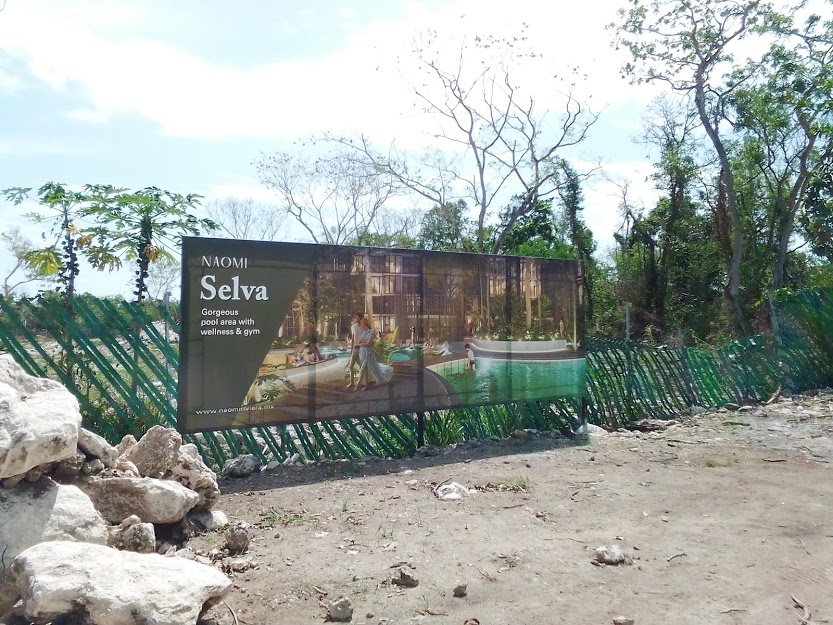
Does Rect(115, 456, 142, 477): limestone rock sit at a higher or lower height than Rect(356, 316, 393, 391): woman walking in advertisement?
lower

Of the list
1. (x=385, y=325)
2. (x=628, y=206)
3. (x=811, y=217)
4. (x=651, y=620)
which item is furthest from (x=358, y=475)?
(x=628, y=206)

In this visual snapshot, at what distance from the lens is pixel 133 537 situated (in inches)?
155

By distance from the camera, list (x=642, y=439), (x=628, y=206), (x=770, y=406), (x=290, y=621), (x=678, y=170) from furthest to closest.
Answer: (x=628, y=206) < (x=678, y=170) < (x=770, y=406) < (x=642, y=439) < (x=290, y=621)

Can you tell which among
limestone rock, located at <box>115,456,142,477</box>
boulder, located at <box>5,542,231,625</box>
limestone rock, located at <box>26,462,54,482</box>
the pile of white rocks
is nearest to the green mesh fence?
the pile of white rocks

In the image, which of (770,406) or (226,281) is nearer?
(226,281)

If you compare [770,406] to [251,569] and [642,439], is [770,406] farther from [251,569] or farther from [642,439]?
[251,569]

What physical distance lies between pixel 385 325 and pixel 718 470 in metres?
3.72

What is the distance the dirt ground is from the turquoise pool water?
655 mm

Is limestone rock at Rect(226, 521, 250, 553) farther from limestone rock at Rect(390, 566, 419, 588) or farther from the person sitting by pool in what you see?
the person sitting by pool

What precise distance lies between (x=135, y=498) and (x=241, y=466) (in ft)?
7.35

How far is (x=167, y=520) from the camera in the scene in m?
4.49

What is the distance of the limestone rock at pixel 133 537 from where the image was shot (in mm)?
3924

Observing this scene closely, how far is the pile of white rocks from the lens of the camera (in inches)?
117

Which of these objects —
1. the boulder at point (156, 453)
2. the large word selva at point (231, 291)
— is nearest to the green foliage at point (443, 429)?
the large word selva at point (231, 291)
